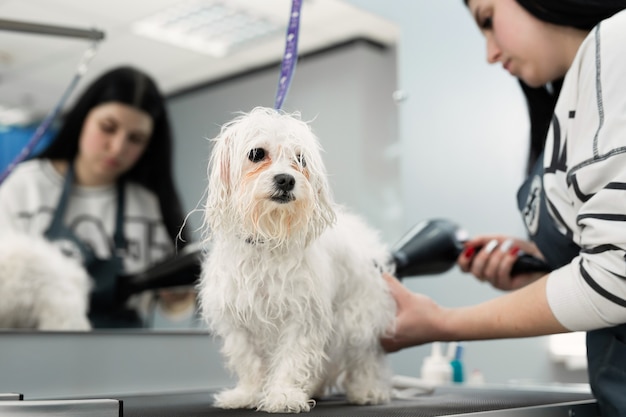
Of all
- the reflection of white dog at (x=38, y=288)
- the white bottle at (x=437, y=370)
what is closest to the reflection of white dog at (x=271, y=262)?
the reflection of white dog at (x=38, y=288)

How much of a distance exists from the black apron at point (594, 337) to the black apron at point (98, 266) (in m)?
0.81

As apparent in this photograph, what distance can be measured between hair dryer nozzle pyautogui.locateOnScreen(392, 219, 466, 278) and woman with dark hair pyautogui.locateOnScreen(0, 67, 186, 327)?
0.51m

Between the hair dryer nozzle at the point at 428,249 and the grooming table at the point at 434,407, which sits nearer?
the grooming table at the point at 434,407

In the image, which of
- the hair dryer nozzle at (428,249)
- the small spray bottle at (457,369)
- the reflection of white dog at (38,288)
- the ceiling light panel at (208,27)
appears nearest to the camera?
the hair dryer nozzle at (428,249)

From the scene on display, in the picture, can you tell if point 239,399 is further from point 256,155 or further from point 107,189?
point 107,189

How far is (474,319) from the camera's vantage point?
0.86 meters

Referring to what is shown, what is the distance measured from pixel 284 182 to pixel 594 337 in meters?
0.47

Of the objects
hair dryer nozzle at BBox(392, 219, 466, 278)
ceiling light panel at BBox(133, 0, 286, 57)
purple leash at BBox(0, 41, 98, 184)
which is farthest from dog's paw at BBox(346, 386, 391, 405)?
ceiling light panel at BBox(133, 0, 286, 57)

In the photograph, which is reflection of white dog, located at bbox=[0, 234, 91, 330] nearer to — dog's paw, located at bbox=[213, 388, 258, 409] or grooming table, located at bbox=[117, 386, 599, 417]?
grooming table, located at bbox=[117, 386, 599, 417]

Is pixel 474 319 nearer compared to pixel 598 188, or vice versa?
pixel 598 188

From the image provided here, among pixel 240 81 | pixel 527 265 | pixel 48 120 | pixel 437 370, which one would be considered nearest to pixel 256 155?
pixel 527 265

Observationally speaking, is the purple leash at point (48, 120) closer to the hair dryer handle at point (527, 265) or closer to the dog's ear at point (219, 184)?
the dog's ear at point (219, 184)

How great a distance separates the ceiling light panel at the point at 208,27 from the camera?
1430 millimetres

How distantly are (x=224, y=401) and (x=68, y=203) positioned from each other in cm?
69
